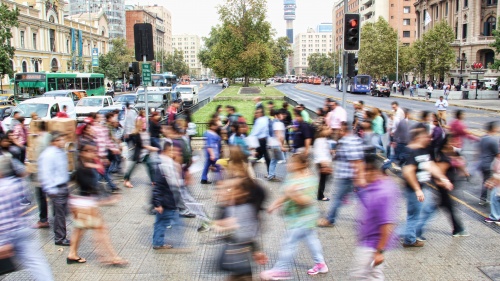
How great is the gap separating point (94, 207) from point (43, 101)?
15.1 m

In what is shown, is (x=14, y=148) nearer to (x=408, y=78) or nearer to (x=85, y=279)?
(x=85, y=279)

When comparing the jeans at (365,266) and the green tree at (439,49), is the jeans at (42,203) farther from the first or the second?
the green tree at (439,49)

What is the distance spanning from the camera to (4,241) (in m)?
4.73

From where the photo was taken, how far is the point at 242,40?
64125mm

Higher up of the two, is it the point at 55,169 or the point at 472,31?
the point at 472,31

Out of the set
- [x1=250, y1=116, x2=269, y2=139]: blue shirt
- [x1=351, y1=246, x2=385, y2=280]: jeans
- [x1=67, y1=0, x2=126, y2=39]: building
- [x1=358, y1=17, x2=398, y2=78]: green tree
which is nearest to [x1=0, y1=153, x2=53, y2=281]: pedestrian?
[x1=351, y1=246, x2=385, y2=280]: jeans

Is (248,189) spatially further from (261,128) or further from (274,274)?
(261,128)

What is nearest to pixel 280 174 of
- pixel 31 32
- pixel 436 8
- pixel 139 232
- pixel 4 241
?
pixel 139 232

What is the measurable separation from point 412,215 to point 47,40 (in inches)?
2642

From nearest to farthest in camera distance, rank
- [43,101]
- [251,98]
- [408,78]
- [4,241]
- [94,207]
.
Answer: [4,241], [94,207], [43,101], [251,98], [408,78]

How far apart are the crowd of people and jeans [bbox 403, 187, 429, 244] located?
1 centimetres

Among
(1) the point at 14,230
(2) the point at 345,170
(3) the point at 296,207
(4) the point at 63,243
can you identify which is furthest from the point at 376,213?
(4) the point at 63,243

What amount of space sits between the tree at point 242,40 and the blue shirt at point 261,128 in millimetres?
51213

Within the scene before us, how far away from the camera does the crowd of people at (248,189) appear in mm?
4906
